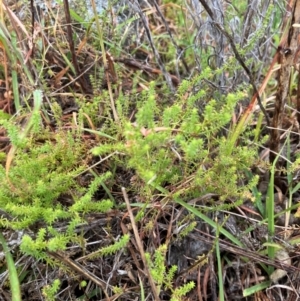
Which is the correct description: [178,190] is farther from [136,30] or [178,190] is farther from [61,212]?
[136,30]

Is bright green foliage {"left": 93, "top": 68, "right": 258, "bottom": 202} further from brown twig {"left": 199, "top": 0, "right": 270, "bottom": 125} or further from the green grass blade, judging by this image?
the green grass blade

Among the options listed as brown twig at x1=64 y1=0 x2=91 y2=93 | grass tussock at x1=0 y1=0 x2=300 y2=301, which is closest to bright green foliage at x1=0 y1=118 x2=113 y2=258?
grass tussock at x1=0 y1=0 x2=300 y2=301

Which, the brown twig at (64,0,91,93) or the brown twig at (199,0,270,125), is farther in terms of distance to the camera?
the brown twig at (64,0,91,93)

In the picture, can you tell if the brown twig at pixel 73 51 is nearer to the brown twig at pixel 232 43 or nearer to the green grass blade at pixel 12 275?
the brown twig at pixel 232 43

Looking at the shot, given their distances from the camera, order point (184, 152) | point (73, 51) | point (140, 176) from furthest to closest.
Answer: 1. point (73, 51)
2. point (184, 152)
3. point (140, 176)

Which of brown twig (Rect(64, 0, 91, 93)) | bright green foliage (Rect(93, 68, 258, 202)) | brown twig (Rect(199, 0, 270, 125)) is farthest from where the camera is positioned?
brown twig (Rect(64, 0, 91, 93))

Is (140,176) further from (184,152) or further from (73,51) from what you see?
(73,51)

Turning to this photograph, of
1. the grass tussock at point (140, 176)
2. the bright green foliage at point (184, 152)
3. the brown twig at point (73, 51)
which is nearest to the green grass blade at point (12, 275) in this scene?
the grass tussock at point (140, 176)

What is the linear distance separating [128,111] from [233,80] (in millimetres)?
325

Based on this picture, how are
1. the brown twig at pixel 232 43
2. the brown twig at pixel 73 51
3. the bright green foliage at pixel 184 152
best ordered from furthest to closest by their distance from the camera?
the brown twig at pixel 73 51
the brown twig at pixel 232 43
the bright green foliage at pixel 184 152

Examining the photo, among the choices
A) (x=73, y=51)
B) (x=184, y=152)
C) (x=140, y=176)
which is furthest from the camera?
(x=73, y=51)

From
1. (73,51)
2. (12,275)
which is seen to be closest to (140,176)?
(12,275)

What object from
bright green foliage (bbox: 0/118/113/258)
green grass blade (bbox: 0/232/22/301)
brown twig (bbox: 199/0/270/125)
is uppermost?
brown twig (bbox: 199/0/270/125)

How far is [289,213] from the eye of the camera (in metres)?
1.26
